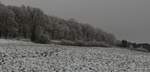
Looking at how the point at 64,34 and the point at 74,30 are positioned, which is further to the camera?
the point at 74,30

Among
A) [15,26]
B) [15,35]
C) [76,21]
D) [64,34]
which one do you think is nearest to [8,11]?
[15,26]

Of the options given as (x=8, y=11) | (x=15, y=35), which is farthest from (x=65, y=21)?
(x=15, y=35)

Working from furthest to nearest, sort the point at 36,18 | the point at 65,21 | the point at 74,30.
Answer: the point at 65,21, the point at 74,30, the point at 36,18

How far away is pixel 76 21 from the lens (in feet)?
349

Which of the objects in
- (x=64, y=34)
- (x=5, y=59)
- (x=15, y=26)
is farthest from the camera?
(x=64, y=34)

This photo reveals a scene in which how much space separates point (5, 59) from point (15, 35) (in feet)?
157

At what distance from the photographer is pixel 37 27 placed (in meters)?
68.2

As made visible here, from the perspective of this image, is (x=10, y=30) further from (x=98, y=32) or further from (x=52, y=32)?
(x=98, y=32)

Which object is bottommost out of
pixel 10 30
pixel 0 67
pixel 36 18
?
pixel 0 67

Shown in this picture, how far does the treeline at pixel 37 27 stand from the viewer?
6538 centimetres

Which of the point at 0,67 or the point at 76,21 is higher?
the point at 76,21

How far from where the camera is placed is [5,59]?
59.3 ft

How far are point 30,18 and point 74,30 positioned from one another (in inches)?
866

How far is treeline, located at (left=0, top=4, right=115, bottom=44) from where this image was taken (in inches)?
2574
